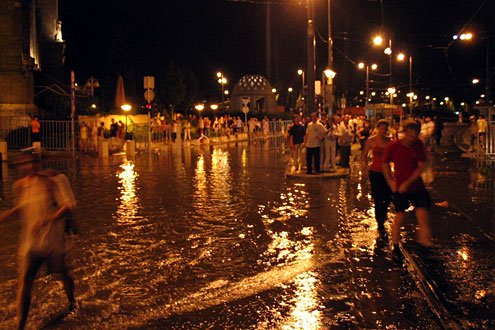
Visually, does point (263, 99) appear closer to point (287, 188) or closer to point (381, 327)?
point (287, 188)

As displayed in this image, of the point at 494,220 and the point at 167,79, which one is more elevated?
the point at 167,79

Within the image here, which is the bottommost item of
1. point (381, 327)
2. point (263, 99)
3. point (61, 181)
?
point (381, 327)

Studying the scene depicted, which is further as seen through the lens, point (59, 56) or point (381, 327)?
point (59, 56)

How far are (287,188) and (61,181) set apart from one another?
1039 centimetres

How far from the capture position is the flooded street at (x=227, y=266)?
239 inches

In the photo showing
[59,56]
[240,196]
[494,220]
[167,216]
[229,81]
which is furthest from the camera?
[229,81]

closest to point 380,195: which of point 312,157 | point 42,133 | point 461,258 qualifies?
point 461,258

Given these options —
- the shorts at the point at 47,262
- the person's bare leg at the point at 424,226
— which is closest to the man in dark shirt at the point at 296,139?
the person's bare leg at the point at 424,226

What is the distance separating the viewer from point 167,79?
5991cm

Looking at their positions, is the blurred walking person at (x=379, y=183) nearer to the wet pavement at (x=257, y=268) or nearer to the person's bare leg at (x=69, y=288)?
the wet pavement at (x=257, y=268)

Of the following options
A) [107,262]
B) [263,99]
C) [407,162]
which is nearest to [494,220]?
[407,162]

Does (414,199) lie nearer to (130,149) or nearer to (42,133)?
(130,149)

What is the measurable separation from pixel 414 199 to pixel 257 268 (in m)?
2.13

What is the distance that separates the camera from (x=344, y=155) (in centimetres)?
2084
